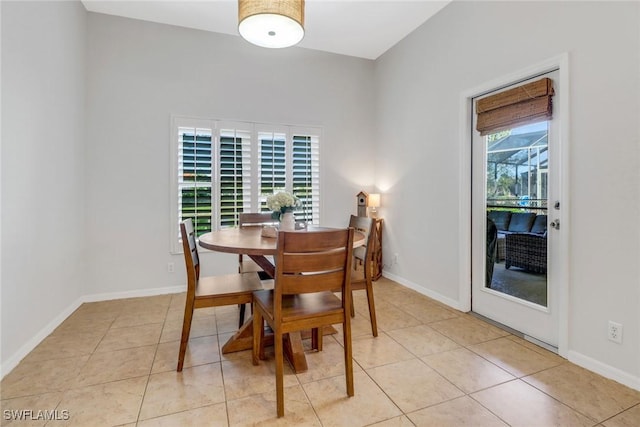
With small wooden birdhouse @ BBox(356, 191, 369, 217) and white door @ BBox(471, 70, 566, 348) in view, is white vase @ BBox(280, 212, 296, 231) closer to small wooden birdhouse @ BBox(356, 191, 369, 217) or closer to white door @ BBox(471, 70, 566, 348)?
white door @ BBox(471, 70, 566, 348)

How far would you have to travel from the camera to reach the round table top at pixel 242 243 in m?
1.80

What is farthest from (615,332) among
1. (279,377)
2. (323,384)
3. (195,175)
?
(195,175)

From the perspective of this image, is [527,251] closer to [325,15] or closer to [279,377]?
[279,377]

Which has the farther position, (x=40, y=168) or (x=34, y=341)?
(x=40, y=168)

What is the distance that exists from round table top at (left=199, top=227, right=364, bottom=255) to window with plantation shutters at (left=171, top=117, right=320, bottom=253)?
1275 mm

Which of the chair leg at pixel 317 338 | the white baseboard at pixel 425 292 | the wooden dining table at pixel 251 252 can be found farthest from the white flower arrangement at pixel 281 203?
the white baseboard at pixel 425 292

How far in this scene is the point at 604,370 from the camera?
1874mm

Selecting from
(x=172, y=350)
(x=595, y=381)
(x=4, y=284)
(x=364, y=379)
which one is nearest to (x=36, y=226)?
(x=4, y=284)

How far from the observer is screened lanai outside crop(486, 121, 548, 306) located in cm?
231

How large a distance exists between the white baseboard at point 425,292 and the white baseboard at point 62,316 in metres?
2.54

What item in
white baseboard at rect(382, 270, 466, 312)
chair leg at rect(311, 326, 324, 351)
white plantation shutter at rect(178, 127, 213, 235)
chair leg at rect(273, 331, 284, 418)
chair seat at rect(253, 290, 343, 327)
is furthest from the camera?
white plantation shutter at rect(178, 127, 213, 235)

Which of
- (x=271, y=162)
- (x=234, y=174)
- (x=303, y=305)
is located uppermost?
(x=271, y=162)

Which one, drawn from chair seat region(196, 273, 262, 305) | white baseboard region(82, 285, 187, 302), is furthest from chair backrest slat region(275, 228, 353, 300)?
white baseboard region(82, 285, 187, 302)

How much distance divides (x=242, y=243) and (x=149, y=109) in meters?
2.33
